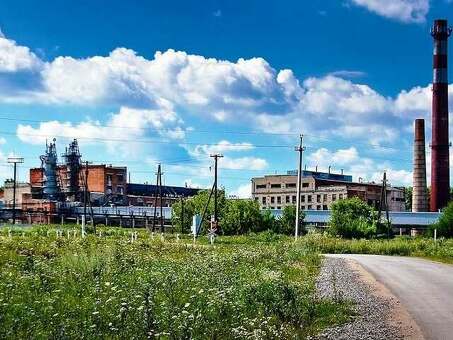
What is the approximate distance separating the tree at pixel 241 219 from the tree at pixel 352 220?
9.55 m

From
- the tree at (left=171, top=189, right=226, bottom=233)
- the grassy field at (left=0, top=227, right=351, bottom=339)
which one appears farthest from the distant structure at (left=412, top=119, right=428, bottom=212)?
the grassy field at (left=0, top=227, right=351, bottom=339)

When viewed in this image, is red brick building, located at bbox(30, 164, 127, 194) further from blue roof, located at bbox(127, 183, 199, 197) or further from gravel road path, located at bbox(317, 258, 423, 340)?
gravel road path, located at bbox(317, 258, 423, 340)

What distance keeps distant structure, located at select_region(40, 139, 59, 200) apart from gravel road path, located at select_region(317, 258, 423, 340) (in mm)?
94191

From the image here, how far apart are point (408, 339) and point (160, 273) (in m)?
7.69

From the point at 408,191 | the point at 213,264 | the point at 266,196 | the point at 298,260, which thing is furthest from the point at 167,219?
the point at 213,264

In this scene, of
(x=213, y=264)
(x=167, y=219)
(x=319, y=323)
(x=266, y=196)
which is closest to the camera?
(x=319, y=323)

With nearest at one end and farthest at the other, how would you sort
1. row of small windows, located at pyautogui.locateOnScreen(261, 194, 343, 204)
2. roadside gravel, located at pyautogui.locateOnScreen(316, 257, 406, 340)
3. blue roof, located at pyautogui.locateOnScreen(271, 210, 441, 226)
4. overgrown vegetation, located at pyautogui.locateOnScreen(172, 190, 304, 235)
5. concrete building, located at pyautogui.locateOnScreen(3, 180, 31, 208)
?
roadside gravel, located at pyautogui.locateOnScreen(316, 257, 406, 340), blue roof, located at pyautogui.locateOnScreen(271, 210, 441, 226), overgrown vegetation, located at pyautogui.locateOnScreen(172, 190, 304, 235), concrete building, located at pyautogui.locateOnScreen(3, 180, 31, 208), row of small windows, located at pyautogui.locateOnScreen(261, 194, 343, 204)

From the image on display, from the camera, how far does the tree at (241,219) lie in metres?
81.9

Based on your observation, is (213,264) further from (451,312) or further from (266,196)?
(266,196)

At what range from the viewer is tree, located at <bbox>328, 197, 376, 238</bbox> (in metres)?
71.6

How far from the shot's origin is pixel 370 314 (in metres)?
14.4

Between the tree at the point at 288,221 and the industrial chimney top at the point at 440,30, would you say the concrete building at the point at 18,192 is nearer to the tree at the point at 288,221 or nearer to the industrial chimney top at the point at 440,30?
the tree at the point at 288,221

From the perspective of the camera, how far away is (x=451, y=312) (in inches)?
582

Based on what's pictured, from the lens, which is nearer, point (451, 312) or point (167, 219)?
point (451, 312)
